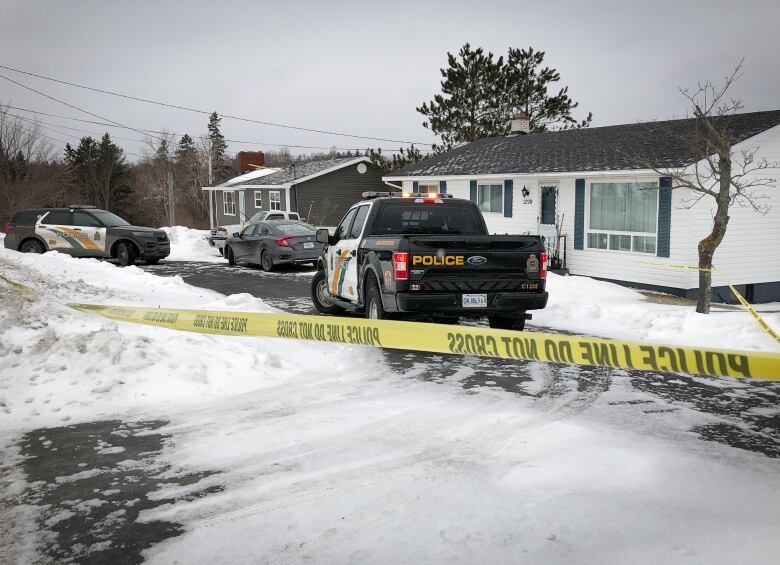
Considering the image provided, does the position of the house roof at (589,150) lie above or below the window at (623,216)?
above

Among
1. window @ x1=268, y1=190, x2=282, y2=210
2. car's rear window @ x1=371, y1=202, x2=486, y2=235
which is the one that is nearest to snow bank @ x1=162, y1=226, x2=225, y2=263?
window @ x1=268, y1=190, x2=282, y2=210

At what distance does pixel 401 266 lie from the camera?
822 centimetres

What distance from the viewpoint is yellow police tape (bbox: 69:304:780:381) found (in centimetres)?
459

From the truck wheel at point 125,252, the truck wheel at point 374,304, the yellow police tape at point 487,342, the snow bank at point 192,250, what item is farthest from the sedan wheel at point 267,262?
the truck wheel at point 374,304

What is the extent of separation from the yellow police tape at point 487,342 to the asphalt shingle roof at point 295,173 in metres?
31.8

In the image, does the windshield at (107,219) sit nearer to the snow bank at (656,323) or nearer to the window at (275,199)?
the snow bank at (656,323)

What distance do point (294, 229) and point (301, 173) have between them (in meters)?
20.7

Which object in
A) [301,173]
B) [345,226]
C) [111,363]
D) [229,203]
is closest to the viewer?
[111,363]

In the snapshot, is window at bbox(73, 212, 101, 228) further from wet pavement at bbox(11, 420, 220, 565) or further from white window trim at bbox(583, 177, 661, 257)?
wet pavement at bbox(11, 420, 220, 565)

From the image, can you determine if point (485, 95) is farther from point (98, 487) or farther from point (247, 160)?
point (98, 487)

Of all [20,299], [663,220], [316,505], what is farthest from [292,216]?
[316,505]

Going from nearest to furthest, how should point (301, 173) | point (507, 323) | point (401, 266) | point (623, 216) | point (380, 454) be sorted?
1. point (380, 454)
2. point (401, 266)
3. point (507, 323)
4. point (623, 216)
5. point (301, 173)

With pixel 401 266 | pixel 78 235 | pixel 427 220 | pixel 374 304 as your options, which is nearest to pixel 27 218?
pixel 78 235

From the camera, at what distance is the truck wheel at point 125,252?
21.7 m
